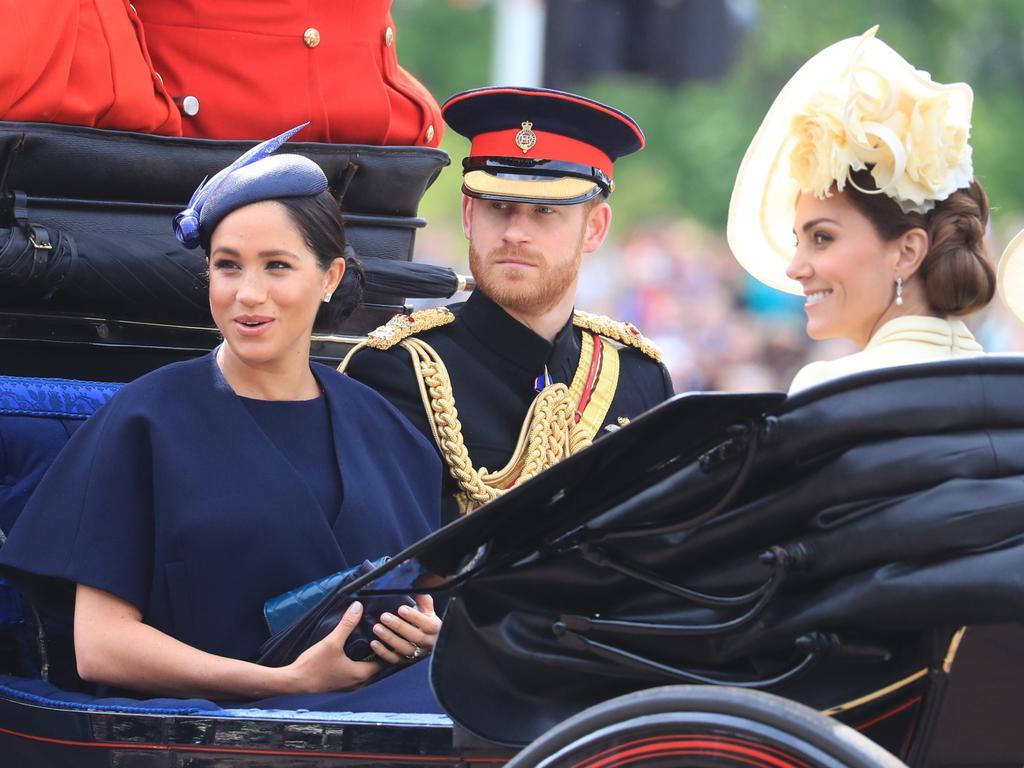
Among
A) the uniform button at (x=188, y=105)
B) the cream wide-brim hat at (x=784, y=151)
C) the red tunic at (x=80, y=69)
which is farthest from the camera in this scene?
the uniform button at (x=188, y=105)

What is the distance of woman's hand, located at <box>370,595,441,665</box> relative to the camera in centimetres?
274

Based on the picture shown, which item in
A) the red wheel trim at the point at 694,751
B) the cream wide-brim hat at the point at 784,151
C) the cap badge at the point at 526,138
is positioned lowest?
the red wheel trim at the point at 694,751

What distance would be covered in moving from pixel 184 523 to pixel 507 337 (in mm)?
1282

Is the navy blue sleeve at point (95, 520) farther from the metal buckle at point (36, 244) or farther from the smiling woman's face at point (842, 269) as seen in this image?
the smiling woman's face at point (842, 269)

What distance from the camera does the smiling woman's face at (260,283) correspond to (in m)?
2.88

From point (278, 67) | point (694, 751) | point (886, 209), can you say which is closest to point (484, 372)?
point (278, 67)

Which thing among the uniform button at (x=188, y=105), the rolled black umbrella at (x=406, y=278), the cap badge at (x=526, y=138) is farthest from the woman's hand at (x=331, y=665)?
the cap badge at (x=526, y=138)

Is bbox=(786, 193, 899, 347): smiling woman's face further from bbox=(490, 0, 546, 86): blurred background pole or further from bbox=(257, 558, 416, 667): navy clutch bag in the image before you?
bbox=(490, 0, 546, 86): blurred background pole

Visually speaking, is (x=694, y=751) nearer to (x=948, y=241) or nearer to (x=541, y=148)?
(x=948, y=241)

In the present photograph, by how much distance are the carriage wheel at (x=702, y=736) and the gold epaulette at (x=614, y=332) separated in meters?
2.05

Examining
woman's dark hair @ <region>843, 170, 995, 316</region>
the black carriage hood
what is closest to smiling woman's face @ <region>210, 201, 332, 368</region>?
the black carriage hood

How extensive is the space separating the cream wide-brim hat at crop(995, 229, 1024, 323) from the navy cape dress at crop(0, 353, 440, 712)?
1166 mm

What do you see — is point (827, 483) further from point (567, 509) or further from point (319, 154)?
point (319, 154)

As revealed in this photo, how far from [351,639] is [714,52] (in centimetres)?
602
